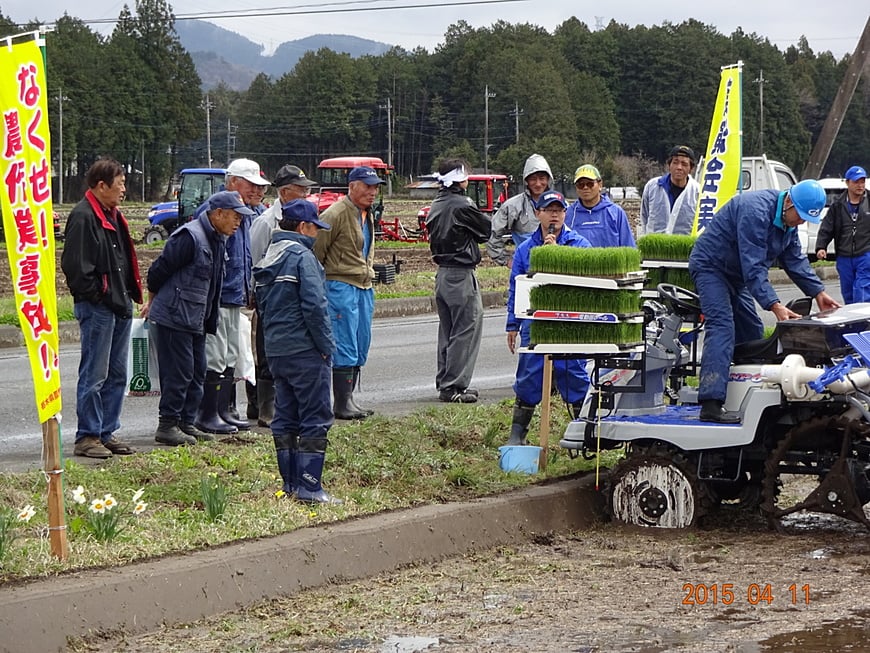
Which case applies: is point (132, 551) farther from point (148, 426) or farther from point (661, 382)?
point (148, 426)

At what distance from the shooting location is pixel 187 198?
37.7m

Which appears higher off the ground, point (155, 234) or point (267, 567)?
point (267, 567)

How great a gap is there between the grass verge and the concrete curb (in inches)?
7.2

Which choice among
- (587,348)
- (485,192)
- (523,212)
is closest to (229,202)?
(587,348)

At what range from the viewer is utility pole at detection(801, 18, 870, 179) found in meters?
20.5

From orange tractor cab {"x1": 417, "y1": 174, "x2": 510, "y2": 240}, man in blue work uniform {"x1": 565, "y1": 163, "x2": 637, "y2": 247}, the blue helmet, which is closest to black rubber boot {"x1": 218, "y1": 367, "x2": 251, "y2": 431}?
man in blue work uniform {"x1": 565, "y1": 163, "x2": 637, "y2": 247}

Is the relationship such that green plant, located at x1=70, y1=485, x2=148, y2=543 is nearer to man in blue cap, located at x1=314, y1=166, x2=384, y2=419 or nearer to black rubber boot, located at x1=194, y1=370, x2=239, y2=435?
black rubber boot, located at x1=194, y1=370, x2=239, y2=435

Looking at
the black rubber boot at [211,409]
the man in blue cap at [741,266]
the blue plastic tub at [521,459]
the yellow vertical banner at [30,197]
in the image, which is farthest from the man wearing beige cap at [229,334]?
the yellow vertical banner at [30,197]

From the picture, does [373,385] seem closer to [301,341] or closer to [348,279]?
[348,279]

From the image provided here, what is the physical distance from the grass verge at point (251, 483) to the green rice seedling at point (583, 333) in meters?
1.00

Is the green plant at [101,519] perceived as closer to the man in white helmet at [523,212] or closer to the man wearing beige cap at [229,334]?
the man wearing beige cap at [229,334]

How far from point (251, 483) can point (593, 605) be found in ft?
8.40

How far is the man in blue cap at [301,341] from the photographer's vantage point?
755 cm

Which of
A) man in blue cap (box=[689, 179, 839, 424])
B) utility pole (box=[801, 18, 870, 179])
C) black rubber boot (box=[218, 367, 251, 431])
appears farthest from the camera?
utility pole (box=[801, 18, 870, 179])
